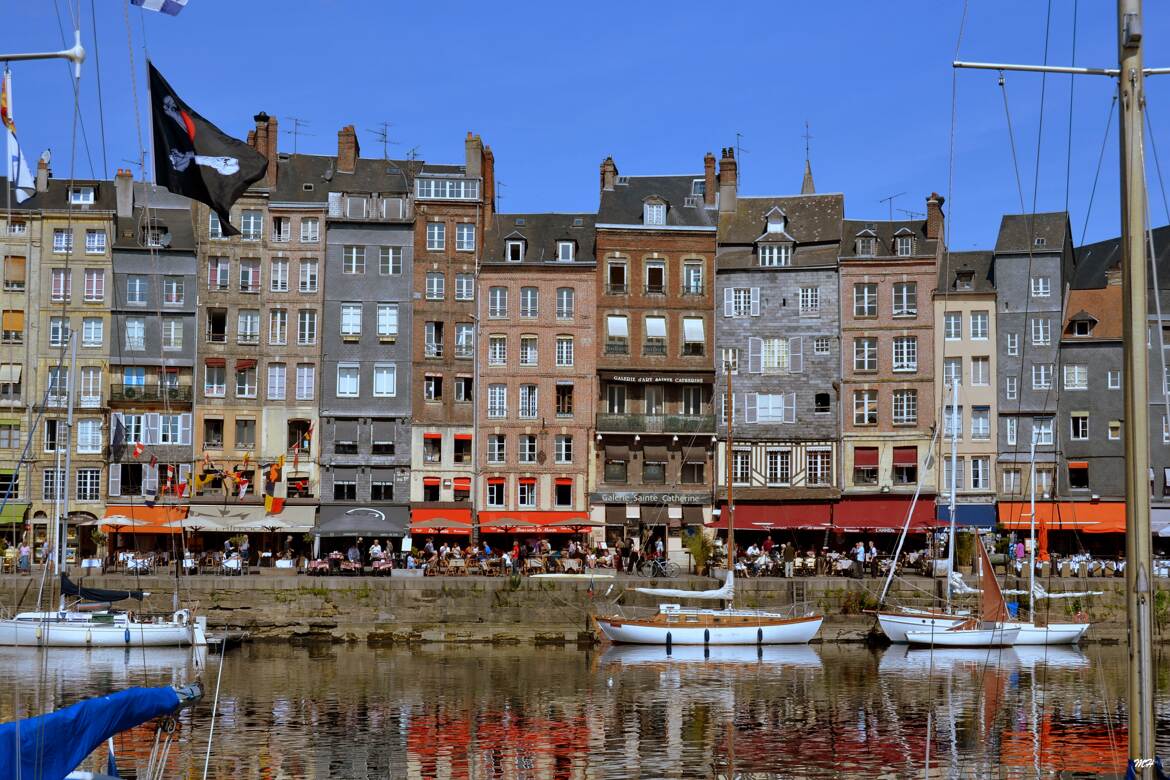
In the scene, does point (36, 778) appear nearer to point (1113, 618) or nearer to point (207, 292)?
point (1113, 618)

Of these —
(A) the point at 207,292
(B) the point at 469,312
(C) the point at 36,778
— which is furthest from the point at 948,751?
(A) the point at 207,292

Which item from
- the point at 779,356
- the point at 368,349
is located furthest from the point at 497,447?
the point at 779,356

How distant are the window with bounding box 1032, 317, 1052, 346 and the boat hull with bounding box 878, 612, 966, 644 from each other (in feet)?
61.2

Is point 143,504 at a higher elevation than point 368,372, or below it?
below

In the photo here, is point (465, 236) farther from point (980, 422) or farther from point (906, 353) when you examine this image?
point (980, 422)

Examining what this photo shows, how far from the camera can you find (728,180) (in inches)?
2682

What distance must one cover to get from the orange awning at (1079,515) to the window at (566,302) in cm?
2084

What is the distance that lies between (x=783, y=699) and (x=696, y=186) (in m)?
34.5

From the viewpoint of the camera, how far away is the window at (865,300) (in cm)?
6462

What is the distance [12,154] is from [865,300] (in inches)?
2016

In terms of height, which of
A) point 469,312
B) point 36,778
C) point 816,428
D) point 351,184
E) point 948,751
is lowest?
point 948,751

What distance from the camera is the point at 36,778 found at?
16391mm

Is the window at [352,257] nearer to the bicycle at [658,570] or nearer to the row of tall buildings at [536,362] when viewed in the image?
the row of tall buildings at [536,362]

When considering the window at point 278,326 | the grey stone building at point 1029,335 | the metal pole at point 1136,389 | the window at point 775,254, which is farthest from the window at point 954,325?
the metal pole at point 1136,389
